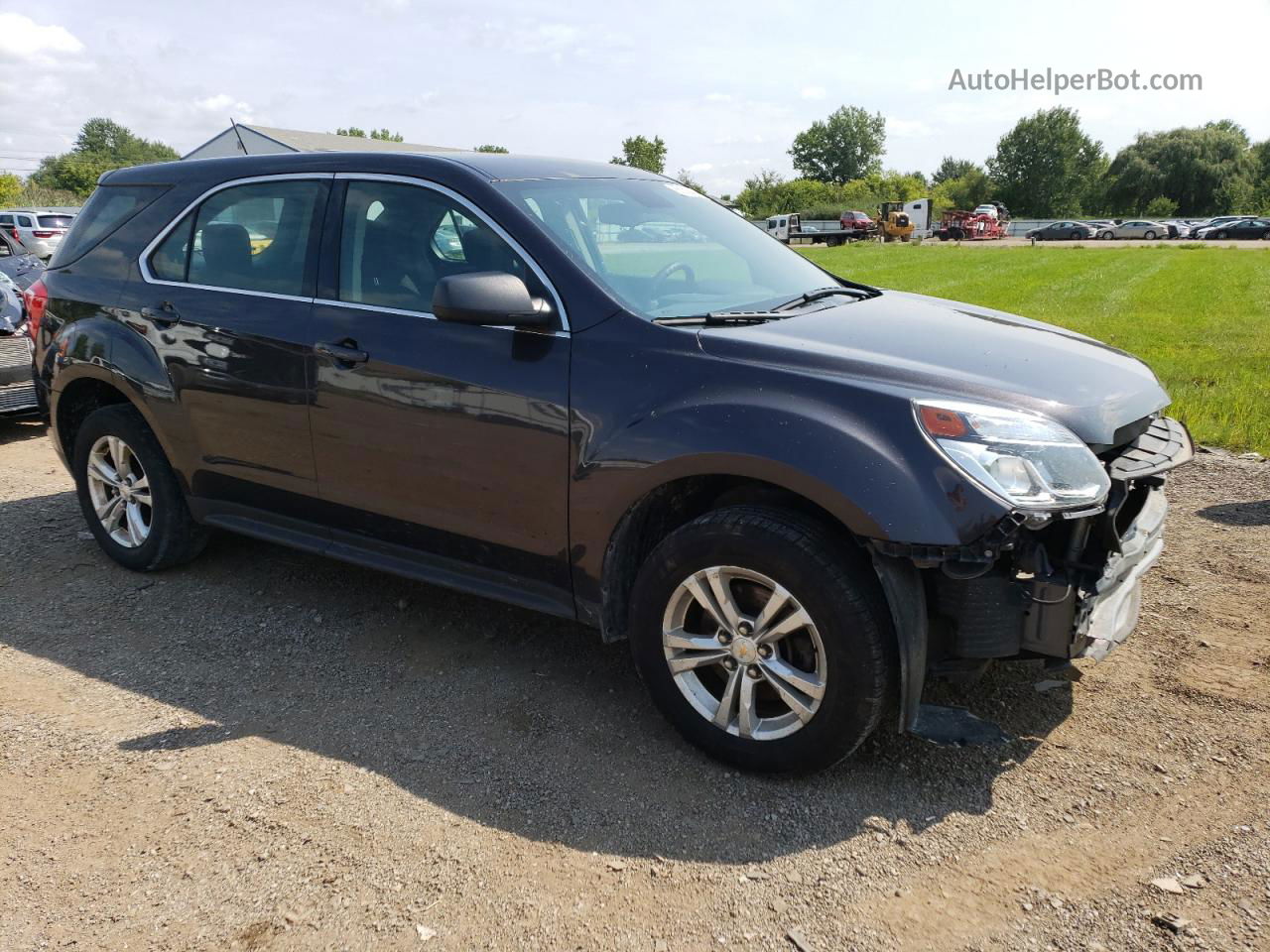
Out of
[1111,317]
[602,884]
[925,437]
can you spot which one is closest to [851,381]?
[925,437]

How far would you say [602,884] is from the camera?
268cm

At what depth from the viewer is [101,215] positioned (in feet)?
15.5

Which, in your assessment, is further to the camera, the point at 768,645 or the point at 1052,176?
the point at 1052,176

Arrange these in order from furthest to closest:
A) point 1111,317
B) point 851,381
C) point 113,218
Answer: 1. point 1111,317
2. point 113,218
3. point 851,381

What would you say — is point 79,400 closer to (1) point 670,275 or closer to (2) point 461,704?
(2) point 461,704

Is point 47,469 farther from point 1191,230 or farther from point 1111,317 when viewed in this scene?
point 1191,230

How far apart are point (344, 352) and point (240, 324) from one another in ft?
2.09

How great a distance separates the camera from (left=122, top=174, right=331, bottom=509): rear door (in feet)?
12.8

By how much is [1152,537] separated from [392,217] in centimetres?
290

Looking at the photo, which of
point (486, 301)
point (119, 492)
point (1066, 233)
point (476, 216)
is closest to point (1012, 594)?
point (486, 301)

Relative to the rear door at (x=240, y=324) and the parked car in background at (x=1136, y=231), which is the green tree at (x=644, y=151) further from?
the rear door at (x=240, y=324)

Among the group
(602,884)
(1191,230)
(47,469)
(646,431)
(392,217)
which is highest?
(1191,230)

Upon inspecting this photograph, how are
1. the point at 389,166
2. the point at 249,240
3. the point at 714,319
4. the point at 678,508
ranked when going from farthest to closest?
the point at 249,240 → the point at 389,166 → the point at 678,508 → the point at 714,319

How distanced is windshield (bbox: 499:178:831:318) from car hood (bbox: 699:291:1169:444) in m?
0.34
